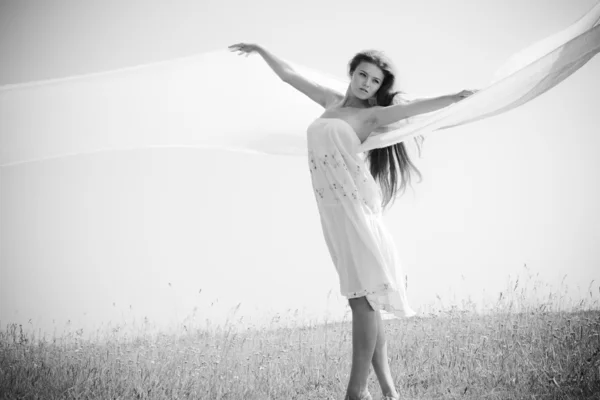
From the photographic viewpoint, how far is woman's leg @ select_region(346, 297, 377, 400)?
2.92 m

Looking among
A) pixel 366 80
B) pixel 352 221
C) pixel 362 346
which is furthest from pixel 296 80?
pixel 362 346

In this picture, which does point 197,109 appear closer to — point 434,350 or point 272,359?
point 272,359

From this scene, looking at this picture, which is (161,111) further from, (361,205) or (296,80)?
(361,205)

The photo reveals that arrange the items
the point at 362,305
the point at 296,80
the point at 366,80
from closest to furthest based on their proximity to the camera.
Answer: the point at 362,305, the point at 366,80, the point at 296,80

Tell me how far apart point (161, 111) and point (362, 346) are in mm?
2741

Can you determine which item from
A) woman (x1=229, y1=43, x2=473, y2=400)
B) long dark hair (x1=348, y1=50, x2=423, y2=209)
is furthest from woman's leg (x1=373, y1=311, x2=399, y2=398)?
long dark hair (x1=348, y1=50, x2=423, y2=209)

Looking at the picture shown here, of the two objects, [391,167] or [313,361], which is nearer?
[391,167]

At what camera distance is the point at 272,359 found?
14.3 ft

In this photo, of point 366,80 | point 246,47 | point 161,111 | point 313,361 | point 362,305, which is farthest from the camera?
point 161,111

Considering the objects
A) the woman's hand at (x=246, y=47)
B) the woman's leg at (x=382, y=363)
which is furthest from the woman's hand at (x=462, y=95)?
the woman's hand at (x=246, y=47)

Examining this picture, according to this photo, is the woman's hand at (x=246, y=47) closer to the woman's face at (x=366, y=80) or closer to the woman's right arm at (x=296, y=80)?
the woman's right arm at (x=296, y=80)

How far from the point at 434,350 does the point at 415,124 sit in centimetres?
207

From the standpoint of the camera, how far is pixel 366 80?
3.10 meters

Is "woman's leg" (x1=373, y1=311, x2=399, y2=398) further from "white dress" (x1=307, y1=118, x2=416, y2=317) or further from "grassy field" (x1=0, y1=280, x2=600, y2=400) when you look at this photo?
"grassy field" (x1=0, y1=280, x2=600, y2=400)
